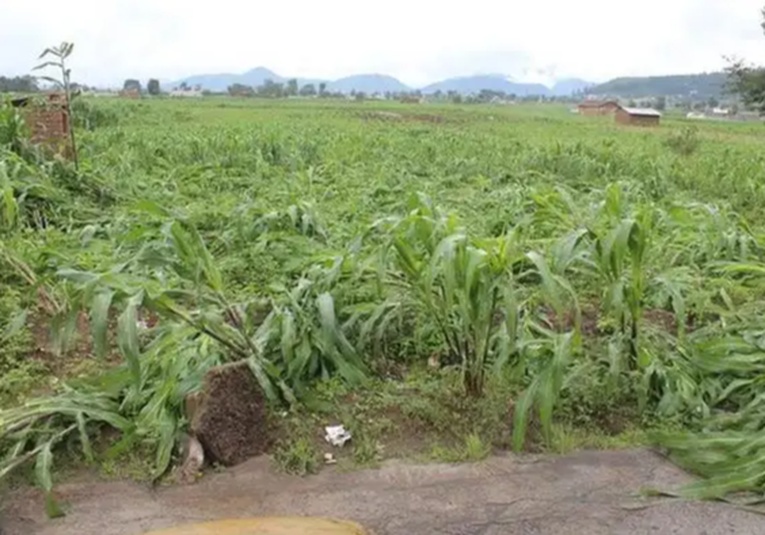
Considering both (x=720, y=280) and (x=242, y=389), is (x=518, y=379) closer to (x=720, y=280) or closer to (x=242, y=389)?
(x=242, y=389)

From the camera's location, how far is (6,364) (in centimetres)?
280

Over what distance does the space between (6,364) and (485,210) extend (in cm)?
333

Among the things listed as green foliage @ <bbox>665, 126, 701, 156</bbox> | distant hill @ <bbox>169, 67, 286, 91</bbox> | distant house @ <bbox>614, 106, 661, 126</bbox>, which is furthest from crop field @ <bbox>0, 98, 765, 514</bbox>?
distant hill @ <bbox>169, 67, 286, 91</bbox>

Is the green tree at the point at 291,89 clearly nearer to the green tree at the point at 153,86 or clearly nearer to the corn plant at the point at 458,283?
the green tree at the point at 153,86

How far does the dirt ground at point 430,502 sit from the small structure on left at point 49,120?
5.10 m

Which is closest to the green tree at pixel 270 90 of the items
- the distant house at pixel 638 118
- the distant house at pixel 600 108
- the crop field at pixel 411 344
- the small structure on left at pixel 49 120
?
the distant house at pixel 600 108

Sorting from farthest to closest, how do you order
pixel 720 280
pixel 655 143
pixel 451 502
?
pixel 655 143 → pixel 720 280 → pixel 451 502

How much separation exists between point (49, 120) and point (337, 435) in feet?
18.1

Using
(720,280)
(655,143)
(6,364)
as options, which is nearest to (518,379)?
(720,280)

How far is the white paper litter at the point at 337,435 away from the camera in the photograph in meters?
2.34

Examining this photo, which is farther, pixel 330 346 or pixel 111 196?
pixel 111 196

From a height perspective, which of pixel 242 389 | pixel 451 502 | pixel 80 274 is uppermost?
pixel 80 274

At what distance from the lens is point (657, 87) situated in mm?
73312

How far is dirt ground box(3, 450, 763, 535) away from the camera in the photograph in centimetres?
195
